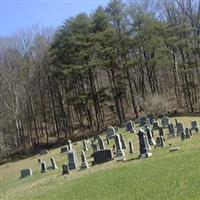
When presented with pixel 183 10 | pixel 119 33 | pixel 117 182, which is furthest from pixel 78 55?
pixel 117 182

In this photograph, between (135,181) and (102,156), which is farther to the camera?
(102,156)

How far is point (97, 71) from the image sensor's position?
199 feet

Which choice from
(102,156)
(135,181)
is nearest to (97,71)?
(102,156)

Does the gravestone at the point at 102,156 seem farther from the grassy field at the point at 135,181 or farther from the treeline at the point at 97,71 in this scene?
the treeline at the point at 97,71

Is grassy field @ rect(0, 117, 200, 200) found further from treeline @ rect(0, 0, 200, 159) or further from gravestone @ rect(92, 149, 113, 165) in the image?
treeline @ rect(0, 0, 200, 159)

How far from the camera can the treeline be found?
51.3 m

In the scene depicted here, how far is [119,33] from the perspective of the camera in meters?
52.8

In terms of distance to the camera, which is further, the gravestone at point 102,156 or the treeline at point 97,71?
the treeline at point 97,71

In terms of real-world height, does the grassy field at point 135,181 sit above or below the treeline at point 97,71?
below

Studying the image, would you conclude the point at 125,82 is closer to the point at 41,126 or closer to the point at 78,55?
the point at 78,55

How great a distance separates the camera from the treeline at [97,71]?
51312 millimetres

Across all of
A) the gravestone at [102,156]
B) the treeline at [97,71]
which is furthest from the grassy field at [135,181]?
the treeline at [97,71]

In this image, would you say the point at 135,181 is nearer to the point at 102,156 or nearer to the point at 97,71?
the point at 102,156

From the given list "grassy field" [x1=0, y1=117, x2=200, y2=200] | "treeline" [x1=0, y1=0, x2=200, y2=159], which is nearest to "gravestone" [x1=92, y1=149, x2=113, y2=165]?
"grassy field" [x1=0, y1=117, x2=200, y2=200]
